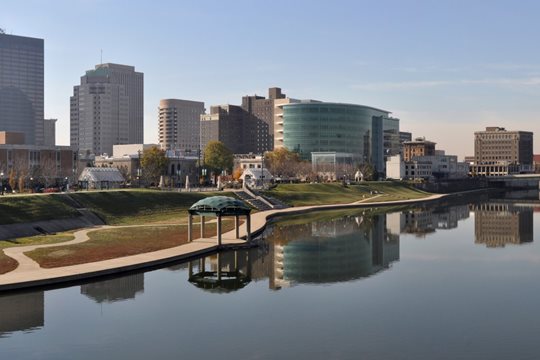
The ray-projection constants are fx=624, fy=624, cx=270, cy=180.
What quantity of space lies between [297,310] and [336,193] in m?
116

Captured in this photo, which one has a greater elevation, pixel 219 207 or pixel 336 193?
pixel 219 207

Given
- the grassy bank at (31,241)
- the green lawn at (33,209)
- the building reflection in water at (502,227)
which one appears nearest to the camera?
the grassy bank at (31,241)

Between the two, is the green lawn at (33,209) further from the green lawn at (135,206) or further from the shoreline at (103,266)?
the shoreline at (103,266)

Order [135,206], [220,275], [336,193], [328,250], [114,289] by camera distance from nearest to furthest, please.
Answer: [114,289] → [220,275] → [328,250] → [135,206] → [336,193]

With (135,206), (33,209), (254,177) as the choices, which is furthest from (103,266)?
(254,177)

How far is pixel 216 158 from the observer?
180 m

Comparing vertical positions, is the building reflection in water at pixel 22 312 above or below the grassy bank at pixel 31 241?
below

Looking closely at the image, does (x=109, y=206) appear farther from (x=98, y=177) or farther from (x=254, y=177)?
(x=254, y=177)

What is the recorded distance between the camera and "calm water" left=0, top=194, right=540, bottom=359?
33.1 m

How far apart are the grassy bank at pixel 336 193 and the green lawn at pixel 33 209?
186ft

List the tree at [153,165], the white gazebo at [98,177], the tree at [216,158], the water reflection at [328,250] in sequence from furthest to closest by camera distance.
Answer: the tree at [216,158]
the tree at [153,165]
the white gazebo at [98,177]
the water reflection at [328,250]

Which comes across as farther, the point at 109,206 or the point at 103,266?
the point at 109,206

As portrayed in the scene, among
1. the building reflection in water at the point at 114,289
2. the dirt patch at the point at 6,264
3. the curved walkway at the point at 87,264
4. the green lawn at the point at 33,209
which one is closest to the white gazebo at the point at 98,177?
the green lawn at the point at 33,209

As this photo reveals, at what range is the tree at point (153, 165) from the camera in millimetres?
155375
